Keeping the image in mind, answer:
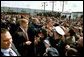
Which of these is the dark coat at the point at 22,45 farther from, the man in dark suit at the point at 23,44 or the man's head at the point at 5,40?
the man's head at the point at 5,40

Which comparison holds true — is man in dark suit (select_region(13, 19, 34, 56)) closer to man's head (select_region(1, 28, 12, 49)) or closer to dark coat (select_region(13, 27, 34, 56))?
dark coat (select_region(13, 27, 34, 56))

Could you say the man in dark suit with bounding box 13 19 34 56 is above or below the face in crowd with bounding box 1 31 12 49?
below

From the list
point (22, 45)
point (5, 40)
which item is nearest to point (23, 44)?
point (22, 45)

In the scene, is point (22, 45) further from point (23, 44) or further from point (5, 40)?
point (5, 40)

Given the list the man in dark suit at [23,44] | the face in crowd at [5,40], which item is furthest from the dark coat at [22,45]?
the face in crowd at [5,40]

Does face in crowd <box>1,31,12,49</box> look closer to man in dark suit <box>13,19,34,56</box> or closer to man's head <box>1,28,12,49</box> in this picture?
man's head <box>1,28,12,49</box>

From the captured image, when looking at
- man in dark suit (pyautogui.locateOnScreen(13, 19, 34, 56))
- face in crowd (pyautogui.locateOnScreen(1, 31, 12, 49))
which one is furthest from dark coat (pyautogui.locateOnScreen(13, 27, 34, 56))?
face in crowd (pyautogui.locateOnScreen(1, 31, 12, 49))

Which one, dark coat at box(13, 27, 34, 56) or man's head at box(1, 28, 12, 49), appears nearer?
man's head at box(1, 28, 12, 49)

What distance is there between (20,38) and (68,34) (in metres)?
0.94

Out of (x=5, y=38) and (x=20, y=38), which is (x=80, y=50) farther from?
(x=20, y=38)

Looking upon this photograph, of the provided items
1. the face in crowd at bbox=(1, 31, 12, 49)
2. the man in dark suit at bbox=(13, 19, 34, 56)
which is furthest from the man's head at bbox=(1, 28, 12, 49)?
the man in dark suit at bbox=(13, 19, 34, 56)

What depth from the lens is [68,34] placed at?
4785 mm

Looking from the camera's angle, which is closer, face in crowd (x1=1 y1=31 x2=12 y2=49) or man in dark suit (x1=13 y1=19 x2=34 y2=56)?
face in crowd (x1=1 y1=31 x2=12 y2=49)

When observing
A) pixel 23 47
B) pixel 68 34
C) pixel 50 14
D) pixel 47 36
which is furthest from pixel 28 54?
pixel 50 14
